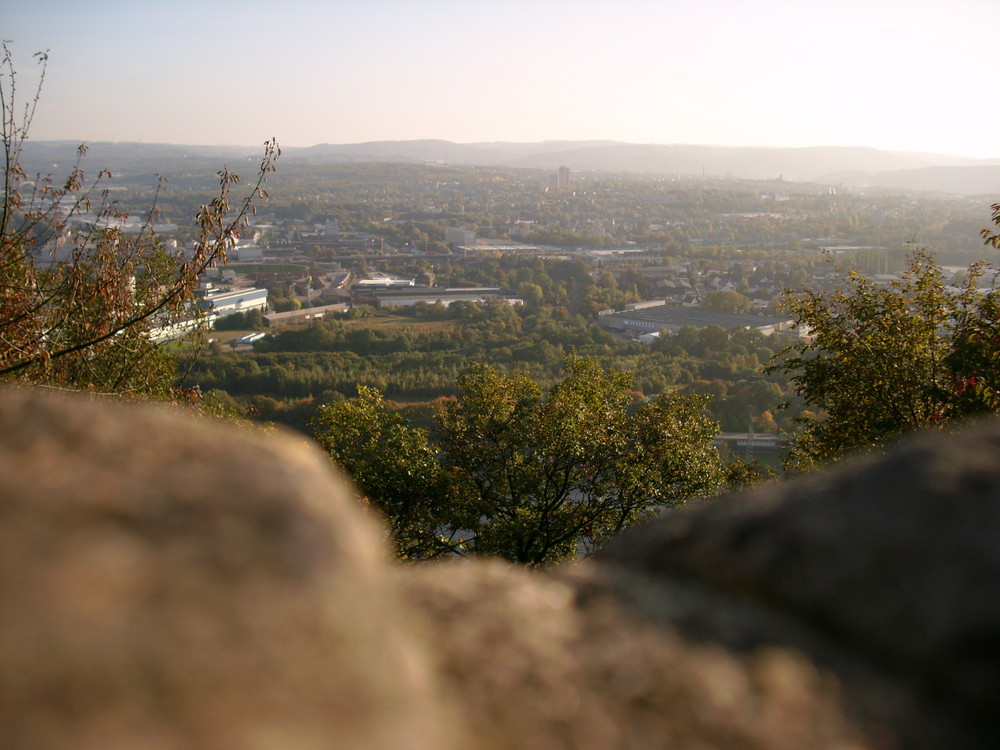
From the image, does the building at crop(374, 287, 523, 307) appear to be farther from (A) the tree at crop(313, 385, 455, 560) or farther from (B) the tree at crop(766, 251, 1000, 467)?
(B) the tree at crop(766, 251, 1000, 467)

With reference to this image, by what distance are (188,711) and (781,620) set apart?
889 millimetres

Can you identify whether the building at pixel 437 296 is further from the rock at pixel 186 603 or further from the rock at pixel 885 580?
the rock at pixel 186 603

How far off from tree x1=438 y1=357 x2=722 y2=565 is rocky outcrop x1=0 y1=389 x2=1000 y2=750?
618 cm

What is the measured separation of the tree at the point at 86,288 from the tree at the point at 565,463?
129 inches

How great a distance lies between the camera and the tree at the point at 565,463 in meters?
7.70

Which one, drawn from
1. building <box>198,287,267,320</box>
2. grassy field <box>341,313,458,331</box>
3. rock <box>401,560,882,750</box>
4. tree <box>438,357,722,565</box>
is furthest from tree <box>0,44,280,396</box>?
building <box>198,287,267,320</box>

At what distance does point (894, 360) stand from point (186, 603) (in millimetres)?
7158

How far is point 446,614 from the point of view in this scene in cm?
118

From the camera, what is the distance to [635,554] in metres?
1.42

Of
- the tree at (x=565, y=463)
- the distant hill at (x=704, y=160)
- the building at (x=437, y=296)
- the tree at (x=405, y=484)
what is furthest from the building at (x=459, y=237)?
the distant hill at (x=704, y=160)

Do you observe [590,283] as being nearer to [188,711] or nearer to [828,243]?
[828,243]

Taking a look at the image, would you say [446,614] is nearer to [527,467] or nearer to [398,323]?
[527,467]

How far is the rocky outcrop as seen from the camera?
721mm

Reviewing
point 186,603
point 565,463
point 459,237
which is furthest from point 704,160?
point 186,603
